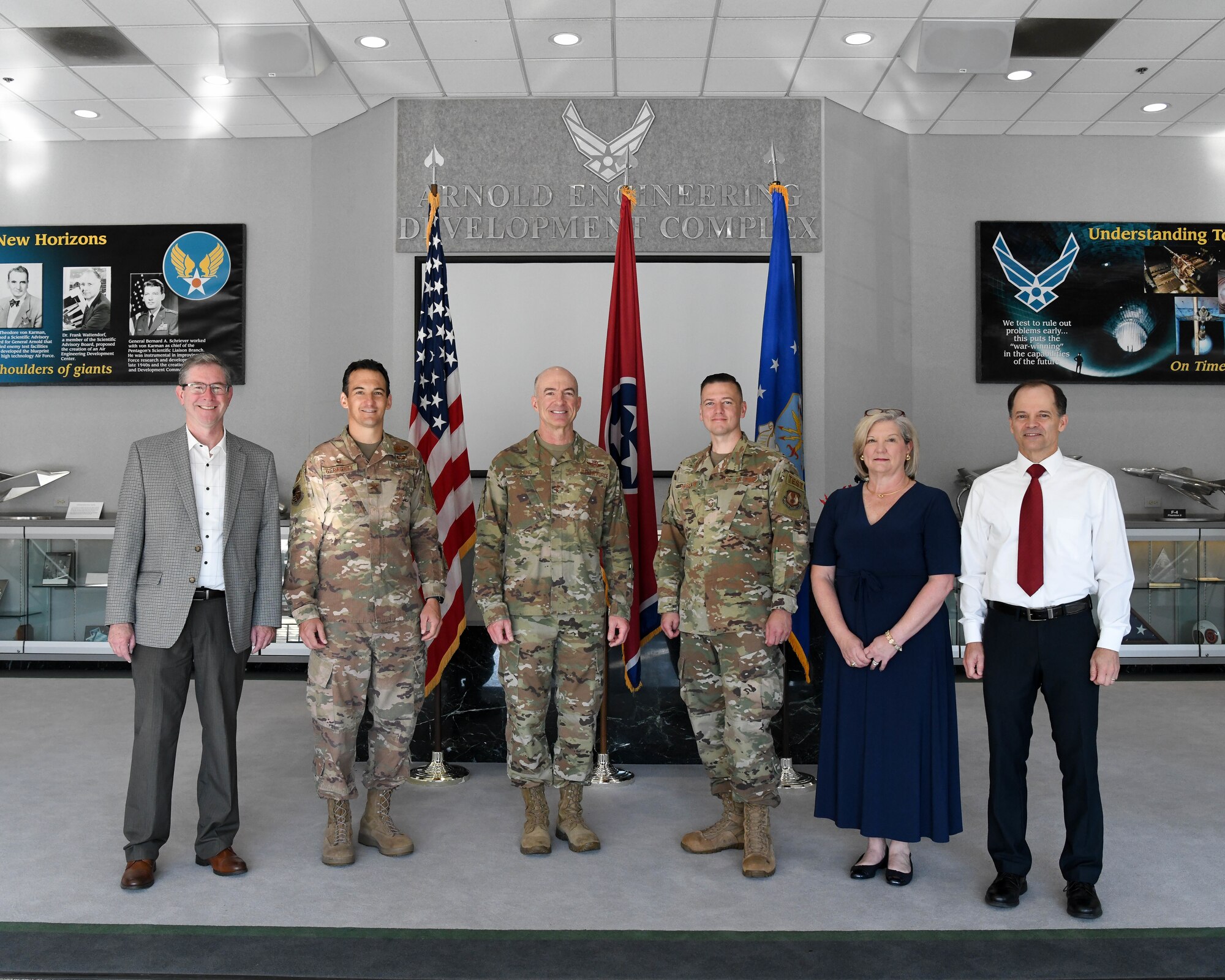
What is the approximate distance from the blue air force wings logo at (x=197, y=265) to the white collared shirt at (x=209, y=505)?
3731mm

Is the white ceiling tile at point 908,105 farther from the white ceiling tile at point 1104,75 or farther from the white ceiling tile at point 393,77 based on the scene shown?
the white ceiling tile at point 393,77

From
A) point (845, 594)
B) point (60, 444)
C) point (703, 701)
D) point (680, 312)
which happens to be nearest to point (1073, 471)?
point (845, 594)

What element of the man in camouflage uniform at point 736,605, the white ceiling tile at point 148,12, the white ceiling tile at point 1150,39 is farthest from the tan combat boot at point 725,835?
the white ceiling tile at point 148,12

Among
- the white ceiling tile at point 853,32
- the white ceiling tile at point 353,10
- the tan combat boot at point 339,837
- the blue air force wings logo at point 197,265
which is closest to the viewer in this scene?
the tan combat boot at point 339,837

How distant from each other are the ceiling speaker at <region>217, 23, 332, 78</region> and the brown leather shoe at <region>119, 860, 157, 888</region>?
3909mm

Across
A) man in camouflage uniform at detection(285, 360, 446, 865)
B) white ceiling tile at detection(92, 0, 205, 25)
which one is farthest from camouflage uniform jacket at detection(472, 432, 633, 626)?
white ceiling tile at detection(92, 0, 205, 25)

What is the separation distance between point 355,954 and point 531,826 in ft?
2.75

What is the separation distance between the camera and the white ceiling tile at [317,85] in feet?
16.9

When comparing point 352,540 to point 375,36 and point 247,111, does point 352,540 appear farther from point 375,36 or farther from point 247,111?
point 247,111

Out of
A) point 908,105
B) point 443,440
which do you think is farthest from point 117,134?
point 908,105

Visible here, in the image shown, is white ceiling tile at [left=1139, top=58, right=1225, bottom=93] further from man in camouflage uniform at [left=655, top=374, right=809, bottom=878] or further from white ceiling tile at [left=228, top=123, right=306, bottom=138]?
white ceiling tile at [left=228, top=123, right=306, bottom=138]

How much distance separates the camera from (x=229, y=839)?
2.87 metres

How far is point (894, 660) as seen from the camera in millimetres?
A: 2740

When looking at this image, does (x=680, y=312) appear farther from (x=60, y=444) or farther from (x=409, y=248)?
(x=60, y=444)
